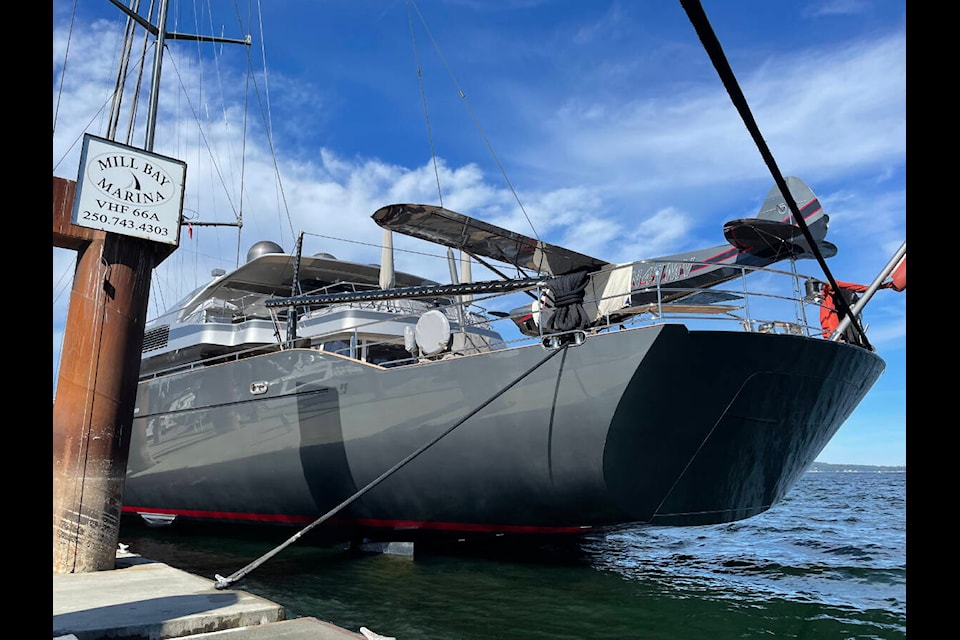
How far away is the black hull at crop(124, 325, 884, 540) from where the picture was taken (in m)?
7.62

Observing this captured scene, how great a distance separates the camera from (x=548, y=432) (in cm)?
795

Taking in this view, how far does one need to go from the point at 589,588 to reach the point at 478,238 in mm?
5109

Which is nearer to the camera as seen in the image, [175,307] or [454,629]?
[454,629]

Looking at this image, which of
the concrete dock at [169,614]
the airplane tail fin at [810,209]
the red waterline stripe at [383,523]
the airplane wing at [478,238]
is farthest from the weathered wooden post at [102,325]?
the airplane tail fin at [810,209]

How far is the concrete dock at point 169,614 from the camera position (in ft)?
13.4

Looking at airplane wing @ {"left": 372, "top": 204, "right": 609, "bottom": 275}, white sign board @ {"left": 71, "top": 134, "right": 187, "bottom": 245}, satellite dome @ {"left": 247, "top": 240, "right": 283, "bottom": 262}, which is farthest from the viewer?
satellite dome @ {"left": 247, "top": 240, "right": 283, "bottom": 262}

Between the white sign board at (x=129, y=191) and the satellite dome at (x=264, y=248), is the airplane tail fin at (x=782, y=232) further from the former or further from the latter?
the satellite dome at (x=264, y=248)

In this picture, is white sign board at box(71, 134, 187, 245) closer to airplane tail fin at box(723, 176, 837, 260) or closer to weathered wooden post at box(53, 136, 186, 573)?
weathered wooden post at box(53, 136, 186, 573)

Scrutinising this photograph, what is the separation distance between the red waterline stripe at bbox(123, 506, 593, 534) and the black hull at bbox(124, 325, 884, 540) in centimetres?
3

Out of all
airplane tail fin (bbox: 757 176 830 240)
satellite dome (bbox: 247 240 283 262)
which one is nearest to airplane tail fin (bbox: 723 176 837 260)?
airplane tail fin (bbox: 757 176 830 240)

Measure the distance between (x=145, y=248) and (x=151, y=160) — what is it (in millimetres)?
905
